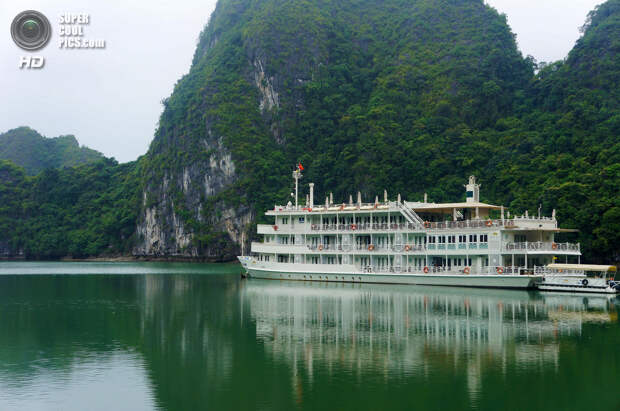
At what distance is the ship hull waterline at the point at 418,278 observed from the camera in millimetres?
42500

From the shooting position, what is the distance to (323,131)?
12350 cm

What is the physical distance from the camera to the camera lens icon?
30.1 meters

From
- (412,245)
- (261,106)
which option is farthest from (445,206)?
(261,106)

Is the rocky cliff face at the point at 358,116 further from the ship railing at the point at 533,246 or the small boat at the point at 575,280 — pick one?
the small boat at the point at 575,280

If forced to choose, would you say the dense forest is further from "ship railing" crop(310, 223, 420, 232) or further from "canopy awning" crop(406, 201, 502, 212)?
"ship railing" crop(310, 223, 420, 232)

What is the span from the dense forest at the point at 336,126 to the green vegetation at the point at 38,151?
45.9 metres

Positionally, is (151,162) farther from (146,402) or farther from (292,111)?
(146,402)

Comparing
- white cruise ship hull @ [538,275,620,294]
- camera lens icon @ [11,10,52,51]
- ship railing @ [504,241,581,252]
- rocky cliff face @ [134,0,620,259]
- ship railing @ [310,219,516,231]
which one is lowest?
white cruise ship hull @ [538,275,620,294]

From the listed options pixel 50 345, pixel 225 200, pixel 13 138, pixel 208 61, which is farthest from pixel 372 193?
pixel 13 138

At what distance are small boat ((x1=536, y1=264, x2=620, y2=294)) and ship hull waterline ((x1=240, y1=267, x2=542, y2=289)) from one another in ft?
2.51

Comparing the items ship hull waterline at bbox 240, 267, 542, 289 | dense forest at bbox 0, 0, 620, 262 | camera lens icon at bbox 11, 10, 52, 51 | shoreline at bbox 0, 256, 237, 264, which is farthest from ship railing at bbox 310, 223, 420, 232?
shoreline at bbox 0, 256, 237, 264

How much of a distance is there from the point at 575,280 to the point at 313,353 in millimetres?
24757

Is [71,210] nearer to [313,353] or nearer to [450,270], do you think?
[450,270]

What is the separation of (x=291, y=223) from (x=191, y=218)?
61300 mm
